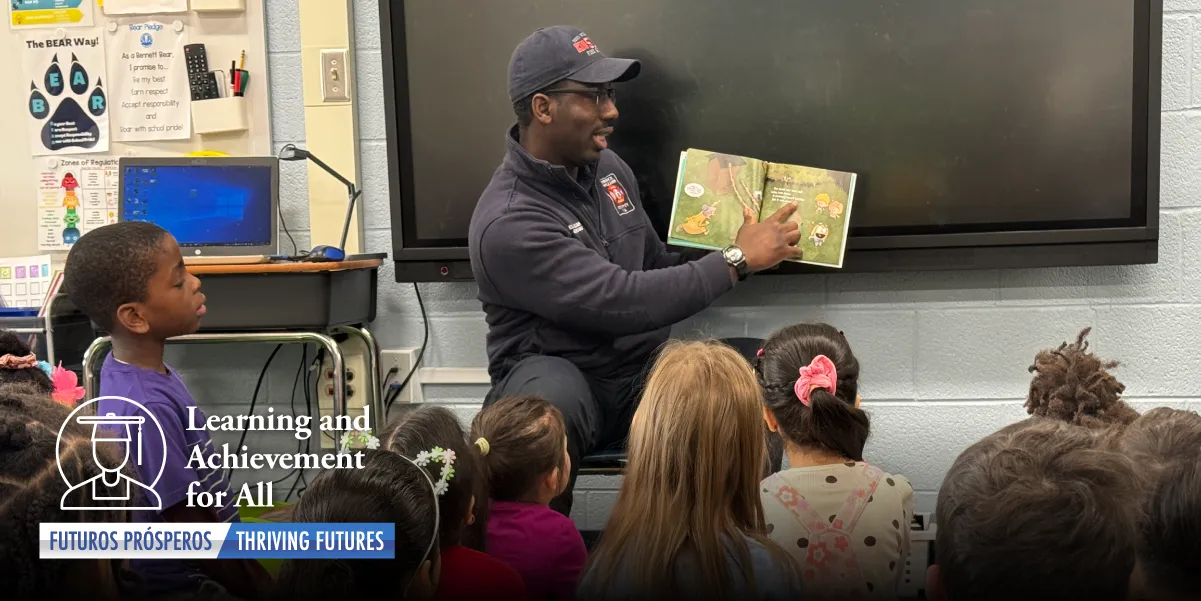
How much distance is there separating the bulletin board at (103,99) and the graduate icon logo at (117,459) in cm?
153

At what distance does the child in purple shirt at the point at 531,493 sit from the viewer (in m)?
1.39

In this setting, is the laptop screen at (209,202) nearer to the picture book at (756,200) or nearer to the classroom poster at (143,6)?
the classroom poster at (143,6)

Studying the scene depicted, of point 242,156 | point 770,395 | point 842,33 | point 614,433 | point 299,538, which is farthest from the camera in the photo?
point 242,156

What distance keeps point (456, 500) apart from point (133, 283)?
63 cm

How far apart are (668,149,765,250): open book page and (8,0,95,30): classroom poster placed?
1.68 meters

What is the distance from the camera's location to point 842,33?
7.29 feet

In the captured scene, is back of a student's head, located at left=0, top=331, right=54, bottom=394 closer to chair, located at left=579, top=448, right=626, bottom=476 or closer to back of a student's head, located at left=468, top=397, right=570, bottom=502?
back of a student's head, located at left=468, top=397, right=570, bottom=502

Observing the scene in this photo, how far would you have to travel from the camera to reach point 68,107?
2.58 meters

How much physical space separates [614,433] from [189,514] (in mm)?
1024

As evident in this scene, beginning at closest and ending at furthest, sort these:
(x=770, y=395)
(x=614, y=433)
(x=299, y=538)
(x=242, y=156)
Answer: (x=299, y=538)
(x=770, y=395)
(x=614, y=433)
(x=242, y=156)

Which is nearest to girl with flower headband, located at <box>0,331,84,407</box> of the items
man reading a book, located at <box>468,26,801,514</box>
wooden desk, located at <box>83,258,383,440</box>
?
wooden desk, located at <box>83,258,383,440</box>

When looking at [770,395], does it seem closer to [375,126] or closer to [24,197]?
[375,126]

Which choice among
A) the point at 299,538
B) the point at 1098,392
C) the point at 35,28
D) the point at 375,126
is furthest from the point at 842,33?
the point at 35,28

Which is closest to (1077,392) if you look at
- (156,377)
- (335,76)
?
(156,377)
